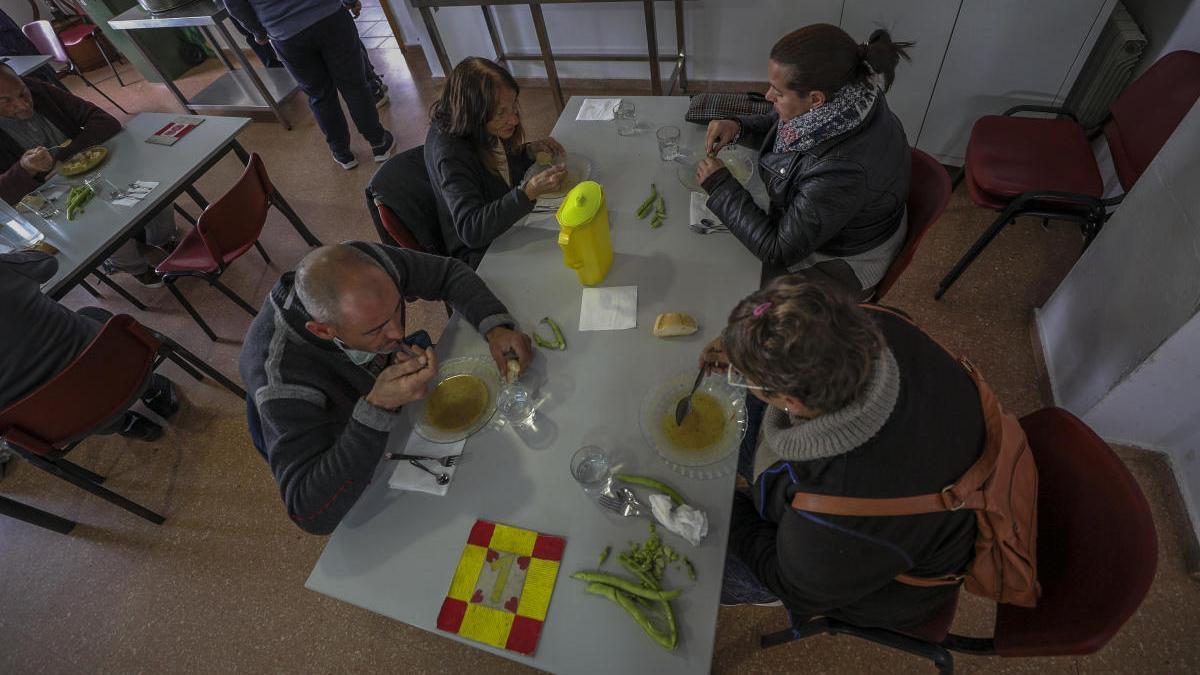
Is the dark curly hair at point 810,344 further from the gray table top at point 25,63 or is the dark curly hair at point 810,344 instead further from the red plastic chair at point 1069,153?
the gray table top at point 25,63

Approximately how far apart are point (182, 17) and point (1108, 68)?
248 inches

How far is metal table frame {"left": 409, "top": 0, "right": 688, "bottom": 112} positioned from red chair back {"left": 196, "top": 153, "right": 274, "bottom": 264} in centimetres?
195

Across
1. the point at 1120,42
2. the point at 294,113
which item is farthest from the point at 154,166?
the point at 1120,42

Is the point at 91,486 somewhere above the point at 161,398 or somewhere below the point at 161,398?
above

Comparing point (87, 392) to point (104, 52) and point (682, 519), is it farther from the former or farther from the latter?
point (104, 52)

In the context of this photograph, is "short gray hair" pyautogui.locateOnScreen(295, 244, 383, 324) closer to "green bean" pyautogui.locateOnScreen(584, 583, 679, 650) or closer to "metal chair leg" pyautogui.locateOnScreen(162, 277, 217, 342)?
"green bean" pyautogui.locateOnScreen(584, 583, 679, 650)

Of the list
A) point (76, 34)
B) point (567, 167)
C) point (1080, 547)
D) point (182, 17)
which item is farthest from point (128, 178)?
point (76, 34)

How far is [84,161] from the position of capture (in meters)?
2.98

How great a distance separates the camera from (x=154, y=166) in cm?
297

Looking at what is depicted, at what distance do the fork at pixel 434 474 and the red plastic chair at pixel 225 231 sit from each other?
1888 millimetres

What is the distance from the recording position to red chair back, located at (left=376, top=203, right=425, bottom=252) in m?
2.04

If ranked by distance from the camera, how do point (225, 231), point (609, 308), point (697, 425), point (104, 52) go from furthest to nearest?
point (104, 52), point (225, 231), point (609, 308), point (697, 425)

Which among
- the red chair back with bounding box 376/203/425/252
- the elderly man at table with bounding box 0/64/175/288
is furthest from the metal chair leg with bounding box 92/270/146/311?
the red chair back with bounding box 376/203/425/252

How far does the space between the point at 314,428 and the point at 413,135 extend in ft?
12.6
